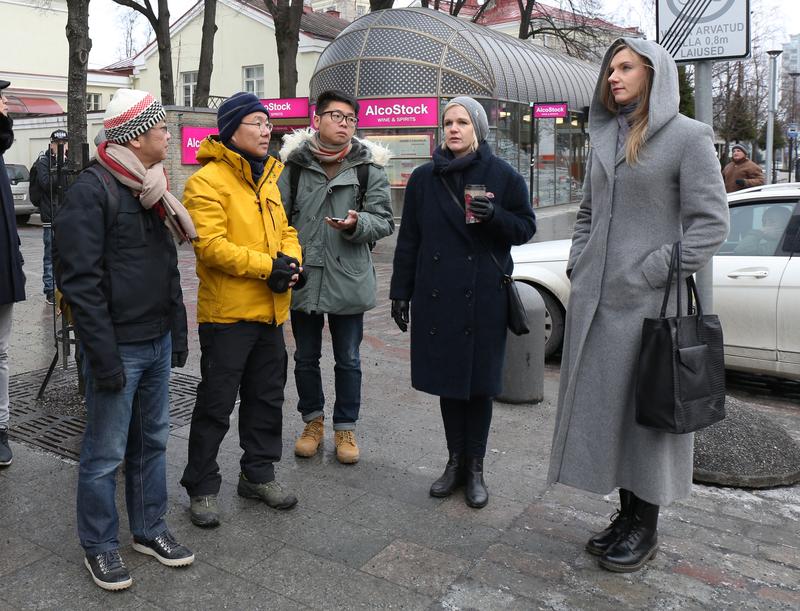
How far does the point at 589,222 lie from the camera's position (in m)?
3.73

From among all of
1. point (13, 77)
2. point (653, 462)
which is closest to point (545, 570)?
point (653, 462)

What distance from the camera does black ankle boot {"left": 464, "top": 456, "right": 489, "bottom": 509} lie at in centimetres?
415

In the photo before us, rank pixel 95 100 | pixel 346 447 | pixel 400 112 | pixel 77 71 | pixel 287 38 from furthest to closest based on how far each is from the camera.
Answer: pixel 95 100 < pixel 287 38 < pixel 400 112 < pixel 77 71 < pixel 346 447

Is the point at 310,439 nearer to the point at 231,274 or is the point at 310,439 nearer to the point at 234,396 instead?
the point at 234,396

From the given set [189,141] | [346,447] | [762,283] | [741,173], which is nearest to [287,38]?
[189,141]

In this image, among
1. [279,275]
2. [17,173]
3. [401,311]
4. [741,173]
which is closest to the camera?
[279,275]

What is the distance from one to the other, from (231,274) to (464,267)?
44.5 inches

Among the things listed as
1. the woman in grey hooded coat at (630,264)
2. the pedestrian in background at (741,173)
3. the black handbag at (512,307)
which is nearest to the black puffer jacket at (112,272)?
the black handbag at (512,307)

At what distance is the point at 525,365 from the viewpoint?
6.05 m

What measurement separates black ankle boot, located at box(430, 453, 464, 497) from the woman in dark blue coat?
0.04 ft

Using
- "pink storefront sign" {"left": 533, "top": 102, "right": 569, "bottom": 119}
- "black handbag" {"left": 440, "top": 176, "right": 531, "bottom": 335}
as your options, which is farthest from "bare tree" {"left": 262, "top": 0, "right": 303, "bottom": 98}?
"black handbag" {"left": 440, "top": 176, "right": 531, "bottom": 335}

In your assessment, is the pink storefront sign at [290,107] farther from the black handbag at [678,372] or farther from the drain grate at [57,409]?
the black handbag at [678,372]

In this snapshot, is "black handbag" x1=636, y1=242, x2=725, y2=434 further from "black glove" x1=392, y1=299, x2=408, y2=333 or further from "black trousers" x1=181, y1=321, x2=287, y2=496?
"black trousers" x1=181, y1=321, x2=287, y2=496

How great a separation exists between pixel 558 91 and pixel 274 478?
888 inches
